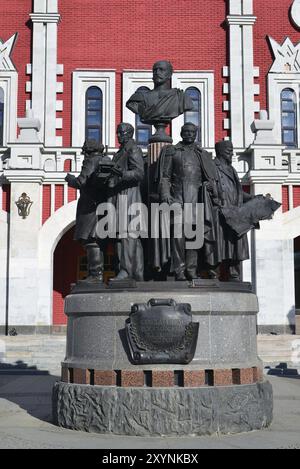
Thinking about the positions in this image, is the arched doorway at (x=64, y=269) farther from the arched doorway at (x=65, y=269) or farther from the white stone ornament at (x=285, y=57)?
the white stone ornament at (x=285, y=57)

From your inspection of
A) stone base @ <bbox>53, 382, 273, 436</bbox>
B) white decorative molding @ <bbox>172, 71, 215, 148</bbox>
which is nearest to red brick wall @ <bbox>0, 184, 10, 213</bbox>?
white decorative molding @ <bbox>172, 71, 215, 148</bbox>

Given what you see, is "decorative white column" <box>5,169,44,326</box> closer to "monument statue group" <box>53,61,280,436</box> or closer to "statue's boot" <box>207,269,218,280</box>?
"monument statue group" <box>53,61,280,436</box>

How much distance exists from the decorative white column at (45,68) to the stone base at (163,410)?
13149mm

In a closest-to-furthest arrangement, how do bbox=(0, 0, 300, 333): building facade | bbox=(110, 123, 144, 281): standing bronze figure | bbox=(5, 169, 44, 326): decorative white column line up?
bbox=(110, 123, 144, 281): standing bronze figure, bbox=(5, 169, 44, 326): decorative white column, bbox=(0, 0, 300, 333): building facade

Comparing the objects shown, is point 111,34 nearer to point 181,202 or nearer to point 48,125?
point 48,125

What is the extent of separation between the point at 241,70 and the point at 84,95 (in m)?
4.87

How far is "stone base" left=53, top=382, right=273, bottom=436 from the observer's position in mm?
6902

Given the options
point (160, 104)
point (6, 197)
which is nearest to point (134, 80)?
point (6, 197)

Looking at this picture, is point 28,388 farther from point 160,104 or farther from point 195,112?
point 195,112

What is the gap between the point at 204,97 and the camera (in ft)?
66.3

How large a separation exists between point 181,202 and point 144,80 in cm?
1319

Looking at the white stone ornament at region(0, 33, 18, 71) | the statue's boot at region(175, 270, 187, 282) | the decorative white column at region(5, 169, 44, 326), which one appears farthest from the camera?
the white stone ornament at region(0, 33, 18, 71)

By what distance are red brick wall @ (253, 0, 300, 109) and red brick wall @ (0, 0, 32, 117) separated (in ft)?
23.3

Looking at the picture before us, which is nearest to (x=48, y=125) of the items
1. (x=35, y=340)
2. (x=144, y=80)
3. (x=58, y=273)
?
(x=144, y=80)
